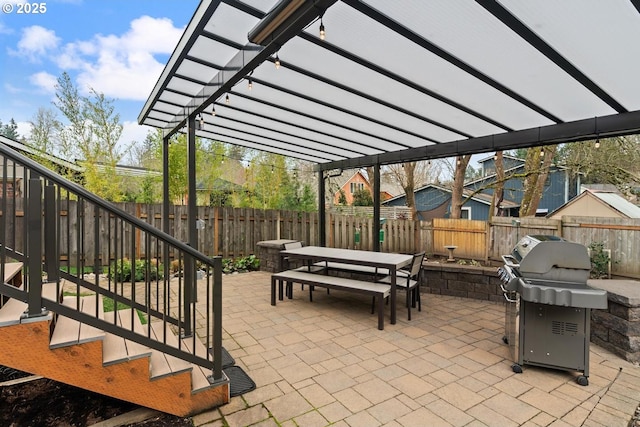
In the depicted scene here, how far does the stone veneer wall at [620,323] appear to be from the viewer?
3041 mm

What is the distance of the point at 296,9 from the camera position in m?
2.04

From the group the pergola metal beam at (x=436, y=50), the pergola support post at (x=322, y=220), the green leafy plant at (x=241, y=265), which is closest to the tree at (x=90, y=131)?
the green leafy plant at (x=241, y=265)

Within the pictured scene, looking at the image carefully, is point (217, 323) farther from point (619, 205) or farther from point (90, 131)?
point (619, 205)

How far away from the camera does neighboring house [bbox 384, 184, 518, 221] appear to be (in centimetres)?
1591

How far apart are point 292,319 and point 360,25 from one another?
3.21 m

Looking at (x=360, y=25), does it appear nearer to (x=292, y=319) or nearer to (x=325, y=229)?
(x=292, y=319)

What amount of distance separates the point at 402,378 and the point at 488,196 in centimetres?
1528

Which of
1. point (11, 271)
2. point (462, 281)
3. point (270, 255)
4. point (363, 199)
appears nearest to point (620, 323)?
point (462, 281)

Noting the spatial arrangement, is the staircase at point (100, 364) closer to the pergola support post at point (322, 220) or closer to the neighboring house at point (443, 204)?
the pergola support post at point (322, 220)

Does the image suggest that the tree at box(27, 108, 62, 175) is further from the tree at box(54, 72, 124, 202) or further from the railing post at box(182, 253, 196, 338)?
the railing post at box(182, 253, 196, 338)

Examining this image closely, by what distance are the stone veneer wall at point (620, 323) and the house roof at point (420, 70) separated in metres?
1.60

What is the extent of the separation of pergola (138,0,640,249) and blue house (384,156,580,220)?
419 inches

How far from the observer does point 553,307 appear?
275 cm

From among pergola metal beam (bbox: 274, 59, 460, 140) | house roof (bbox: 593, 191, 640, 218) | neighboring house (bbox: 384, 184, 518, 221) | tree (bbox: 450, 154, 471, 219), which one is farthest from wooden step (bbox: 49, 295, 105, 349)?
neighboring house (bbox: 384, 184, 518, 221)
